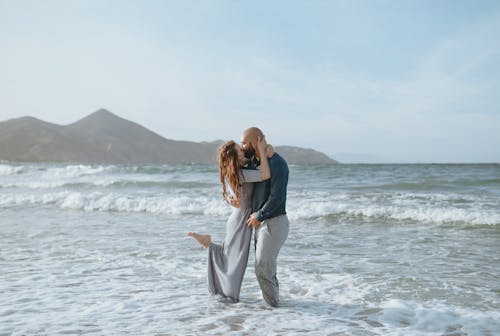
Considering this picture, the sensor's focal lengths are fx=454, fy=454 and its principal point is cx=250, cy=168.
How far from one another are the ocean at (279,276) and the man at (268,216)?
386mm

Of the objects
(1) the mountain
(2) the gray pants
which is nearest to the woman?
(2) the gray pants

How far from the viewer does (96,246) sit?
8.42 m

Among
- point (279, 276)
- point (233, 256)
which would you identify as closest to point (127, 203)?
point (279, 276)

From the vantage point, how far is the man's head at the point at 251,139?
448 centimetres

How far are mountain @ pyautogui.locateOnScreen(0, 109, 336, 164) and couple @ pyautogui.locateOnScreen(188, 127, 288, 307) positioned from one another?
8897cm

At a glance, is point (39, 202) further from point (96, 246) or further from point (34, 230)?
point (96, 246)

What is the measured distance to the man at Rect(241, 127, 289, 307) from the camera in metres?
4.52

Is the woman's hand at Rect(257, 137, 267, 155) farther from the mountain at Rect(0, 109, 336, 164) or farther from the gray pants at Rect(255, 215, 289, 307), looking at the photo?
the mountain at Rect(0, 109, 336, 164)

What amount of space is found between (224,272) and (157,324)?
36.7 inches

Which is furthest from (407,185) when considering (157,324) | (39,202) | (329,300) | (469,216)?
(157,324)

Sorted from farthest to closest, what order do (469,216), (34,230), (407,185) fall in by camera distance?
(407,185), (469,216), (34,230)

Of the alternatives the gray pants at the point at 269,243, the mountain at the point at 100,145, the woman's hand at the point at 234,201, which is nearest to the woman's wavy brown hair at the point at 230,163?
the woman's hand at the point at 234,201

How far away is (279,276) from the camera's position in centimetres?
626

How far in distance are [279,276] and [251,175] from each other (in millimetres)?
2248
